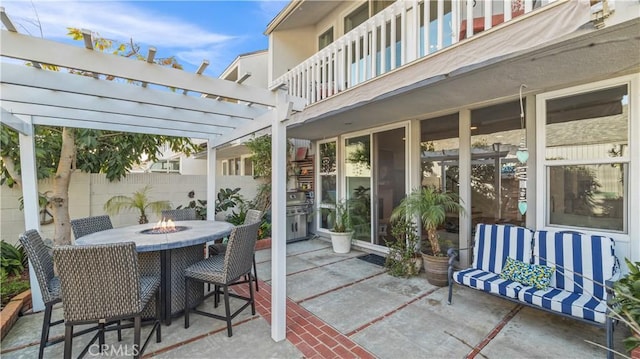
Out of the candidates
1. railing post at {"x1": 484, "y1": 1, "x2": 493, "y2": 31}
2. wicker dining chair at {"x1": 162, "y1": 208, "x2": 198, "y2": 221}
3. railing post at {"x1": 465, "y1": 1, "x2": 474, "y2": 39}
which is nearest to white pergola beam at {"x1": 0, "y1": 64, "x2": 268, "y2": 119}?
wicker dining chair at {"x1": 162, "y1": 208, "x2": 198, "y2": 221}

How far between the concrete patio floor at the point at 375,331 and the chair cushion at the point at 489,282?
0.35m

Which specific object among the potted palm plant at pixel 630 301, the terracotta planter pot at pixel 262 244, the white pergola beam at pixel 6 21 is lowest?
the terracotta planter pot at pixel 262 244

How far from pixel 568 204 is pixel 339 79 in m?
3.91

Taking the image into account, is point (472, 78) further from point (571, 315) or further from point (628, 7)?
point (571, 315)

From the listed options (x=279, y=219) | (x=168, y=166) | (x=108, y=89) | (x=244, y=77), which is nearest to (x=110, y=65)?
(x=108, y=89)

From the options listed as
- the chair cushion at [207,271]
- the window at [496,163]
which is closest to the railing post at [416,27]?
the window at [496,163]

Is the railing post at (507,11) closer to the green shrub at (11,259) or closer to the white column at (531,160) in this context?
the white column at (531,160)

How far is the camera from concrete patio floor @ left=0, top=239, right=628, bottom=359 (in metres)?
2.60

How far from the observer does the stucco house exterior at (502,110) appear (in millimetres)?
2459

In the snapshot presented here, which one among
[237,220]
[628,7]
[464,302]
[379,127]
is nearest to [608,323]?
[464,302]

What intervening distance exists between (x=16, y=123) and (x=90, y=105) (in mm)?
1100

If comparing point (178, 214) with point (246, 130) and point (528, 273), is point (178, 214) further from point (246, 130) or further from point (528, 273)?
point (528, 273)

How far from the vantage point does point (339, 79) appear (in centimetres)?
497

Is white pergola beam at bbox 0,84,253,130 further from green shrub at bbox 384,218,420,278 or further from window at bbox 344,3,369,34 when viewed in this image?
window at bbox 344,3,369,34
